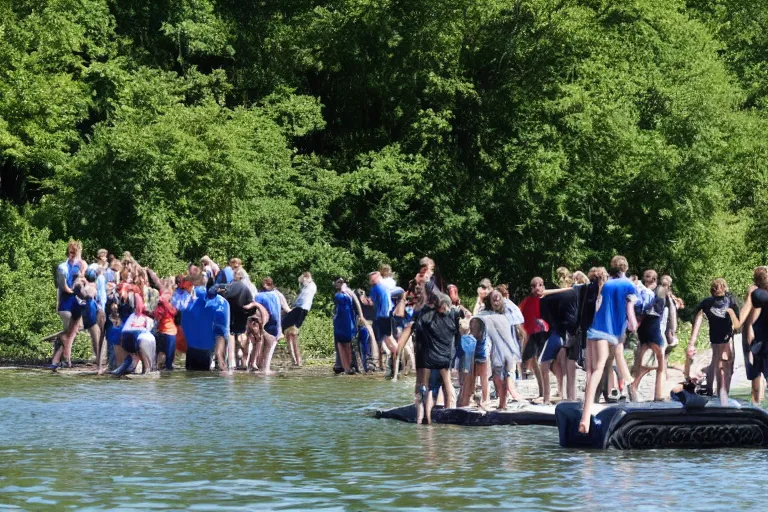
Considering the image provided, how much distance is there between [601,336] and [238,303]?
1202cm

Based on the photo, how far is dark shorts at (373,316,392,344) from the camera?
1075 inches

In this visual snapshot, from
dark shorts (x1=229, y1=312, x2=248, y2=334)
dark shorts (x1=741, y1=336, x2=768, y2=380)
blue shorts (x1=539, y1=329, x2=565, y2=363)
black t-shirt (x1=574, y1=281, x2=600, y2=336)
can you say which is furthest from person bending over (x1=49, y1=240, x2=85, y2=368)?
dark shorts (x1=741, y1=336, x2=768, y2=380)

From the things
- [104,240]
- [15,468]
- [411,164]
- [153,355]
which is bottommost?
[15,468]

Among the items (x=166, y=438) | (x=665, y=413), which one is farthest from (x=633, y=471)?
(x=166, y=438)

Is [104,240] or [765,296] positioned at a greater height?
[104,240]

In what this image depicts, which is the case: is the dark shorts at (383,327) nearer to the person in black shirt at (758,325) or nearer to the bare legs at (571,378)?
the bare legs at (571,378)

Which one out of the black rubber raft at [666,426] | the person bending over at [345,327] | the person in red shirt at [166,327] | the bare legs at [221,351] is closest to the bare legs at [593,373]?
the black rubber raft at [666,426]

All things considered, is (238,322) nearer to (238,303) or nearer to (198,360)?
(238,303)

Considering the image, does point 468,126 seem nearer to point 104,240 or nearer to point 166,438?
point 104,240

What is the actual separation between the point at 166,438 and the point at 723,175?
32.7 metres

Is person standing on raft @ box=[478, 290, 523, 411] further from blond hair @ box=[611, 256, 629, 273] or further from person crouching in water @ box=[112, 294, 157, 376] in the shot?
person crouching in water @ box=[112, 294, 157, 376]

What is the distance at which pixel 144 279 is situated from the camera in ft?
88.7

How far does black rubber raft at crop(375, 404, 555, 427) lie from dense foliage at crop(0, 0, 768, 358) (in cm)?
2134

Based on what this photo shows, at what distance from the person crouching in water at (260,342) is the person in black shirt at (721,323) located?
→ 9.08 metres
